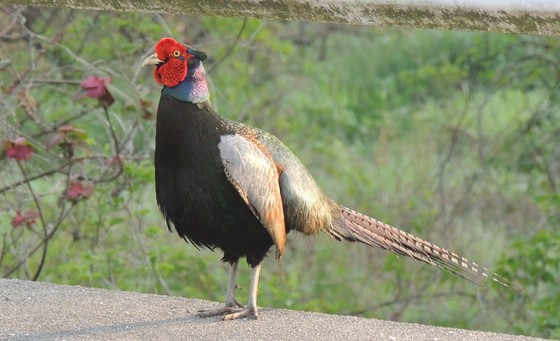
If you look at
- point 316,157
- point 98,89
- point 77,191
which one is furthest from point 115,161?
point 316,157

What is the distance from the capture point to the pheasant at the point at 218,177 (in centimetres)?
480

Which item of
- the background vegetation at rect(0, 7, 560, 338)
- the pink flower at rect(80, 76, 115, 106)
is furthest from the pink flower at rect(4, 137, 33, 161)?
the pink flower at rect(80, 76, 115, 106)

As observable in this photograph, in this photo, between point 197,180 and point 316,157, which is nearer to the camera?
point 197,180

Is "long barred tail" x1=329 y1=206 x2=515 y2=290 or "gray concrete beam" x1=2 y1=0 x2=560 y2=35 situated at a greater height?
"gray concrete beam" x1=2 y1=0 x2=560 y2=35

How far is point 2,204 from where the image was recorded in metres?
7.36

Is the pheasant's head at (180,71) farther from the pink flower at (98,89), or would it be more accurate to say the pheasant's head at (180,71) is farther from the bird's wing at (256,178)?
the pink flower at (98,89)

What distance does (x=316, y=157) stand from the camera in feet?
36.9

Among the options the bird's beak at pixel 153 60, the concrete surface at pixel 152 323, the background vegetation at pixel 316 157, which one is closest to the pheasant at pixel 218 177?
the bird's beak at pixel 153 60

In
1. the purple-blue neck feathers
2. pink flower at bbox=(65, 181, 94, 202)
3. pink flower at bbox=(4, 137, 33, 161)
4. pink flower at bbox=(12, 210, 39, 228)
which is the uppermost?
the purple-blue neck feathers

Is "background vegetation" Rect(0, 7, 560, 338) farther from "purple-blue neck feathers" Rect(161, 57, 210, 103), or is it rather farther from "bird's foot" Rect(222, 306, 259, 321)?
"purple-blue neck feathers" Rect(161, 57, 210, 103)

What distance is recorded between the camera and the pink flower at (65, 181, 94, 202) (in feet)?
21.6

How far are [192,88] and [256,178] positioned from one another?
47 centimetres

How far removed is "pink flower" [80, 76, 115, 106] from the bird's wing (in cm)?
139

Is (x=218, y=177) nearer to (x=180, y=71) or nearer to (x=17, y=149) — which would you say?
(x=180, y=71)
